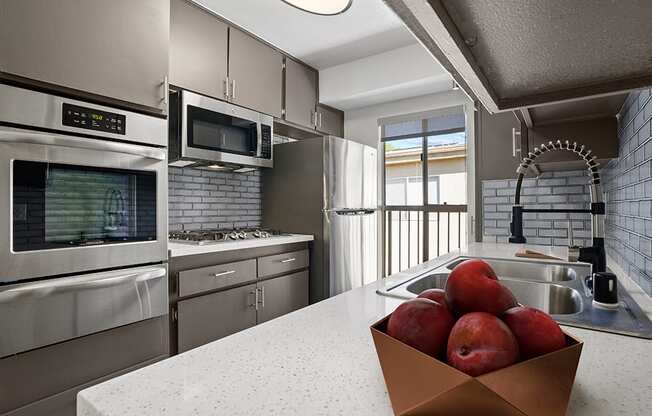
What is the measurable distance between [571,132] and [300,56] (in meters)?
2.27

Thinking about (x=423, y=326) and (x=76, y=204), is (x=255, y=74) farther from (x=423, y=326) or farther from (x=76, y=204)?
(x=423, y=326)

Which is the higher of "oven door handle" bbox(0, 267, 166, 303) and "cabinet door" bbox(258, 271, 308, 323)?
"oven door handle" bbox(0, 267, 166, 303)

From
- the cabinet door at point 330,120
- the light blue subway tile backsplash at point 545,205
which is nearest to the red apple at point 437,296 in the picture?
the light blue subway tile backsplash at point 545,205

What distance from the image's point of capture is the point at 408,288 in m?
1.08

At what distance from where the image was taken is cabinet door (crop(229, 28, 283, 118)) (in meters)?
2.59

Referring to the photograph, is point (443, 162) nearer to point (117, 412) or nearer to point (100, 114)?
point (100, 114)

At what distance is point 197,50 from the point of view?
2.32 m

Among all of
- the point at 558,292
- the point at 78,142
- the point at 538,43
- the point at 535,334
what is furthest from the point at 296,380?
the point at 78,142

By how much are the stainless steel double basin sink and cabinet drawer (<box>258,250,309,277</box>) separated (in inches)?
55.9

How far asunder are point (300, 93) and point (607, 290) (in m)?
2.83

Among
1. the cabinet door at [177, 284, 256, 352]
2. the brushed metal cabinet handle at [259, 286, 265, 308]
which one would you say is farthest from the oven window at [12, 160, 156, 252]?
the brushed metal cabinet handle at [259, 286, 265, 308]

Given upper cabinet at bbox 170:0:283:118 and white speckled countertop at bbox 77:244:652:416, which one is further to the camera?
upper cabinet at bbox 170:0:283:118

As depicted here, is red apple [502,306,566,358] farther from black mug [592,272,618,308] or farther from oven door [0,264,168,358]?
oven door [0,264,168,358]

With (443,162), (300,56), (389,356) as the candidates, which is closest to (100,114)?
(389,356)
